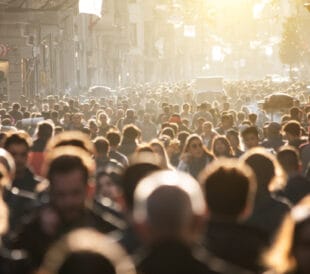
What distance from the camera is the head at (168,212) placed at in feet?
16.0

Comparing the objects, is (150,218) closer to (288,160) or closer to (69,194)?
(69,194)

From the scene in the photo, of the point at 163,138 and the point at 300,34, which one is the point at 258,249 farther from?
the point at 300,34

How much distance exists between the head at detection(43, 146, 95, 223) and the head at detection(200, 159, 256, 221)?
2.21 feet

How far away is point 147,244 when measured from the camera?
199 inches

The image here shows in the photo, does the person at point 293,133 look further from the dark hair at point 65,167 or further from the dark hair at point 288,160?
the dark hair at point 65,167

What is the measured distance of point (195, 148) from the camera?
14414 mm

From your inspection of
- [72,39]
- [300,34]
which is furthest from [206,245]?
[300,34]

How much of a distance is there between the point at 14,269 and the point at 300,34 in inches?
3581

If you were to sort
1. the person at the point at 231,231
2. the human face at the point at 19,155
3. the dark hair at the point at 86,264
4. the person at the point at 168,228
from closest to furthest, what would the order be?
1. the dark hair at the point at 86,264
2. the person at the point at 168,228
3. the person at the point at 231,231
4. the human face at the point at 19,155

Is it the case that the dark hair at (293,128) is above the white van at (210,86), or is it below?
above

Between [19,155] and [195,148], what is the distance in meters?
4.12

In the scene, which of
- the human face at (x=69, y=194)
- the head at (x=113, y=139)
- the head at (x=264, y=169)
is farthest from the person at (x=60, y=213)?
the head at (x=113, y=139)

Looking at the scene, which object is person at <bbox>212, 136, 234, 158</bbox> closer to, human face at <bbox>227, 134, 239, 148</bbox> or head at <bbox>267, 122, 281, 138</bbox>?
human face at <bbox>227, 134, 239, 148</bbox>

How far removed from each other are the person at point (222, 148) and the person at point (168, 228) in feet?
33.4
